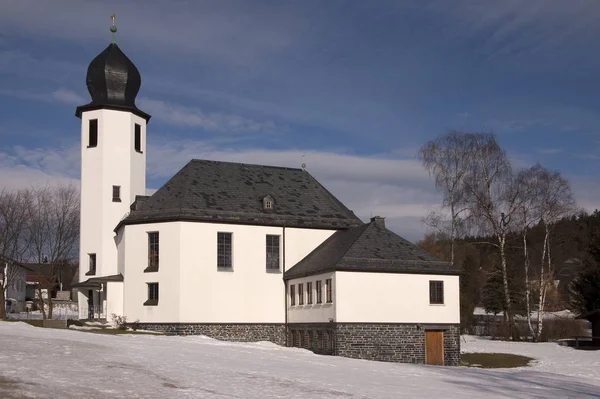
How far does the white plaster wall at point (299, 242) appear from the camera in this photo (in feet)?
147

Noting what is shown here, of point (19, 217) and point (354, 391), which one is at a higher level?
point (19, 217)

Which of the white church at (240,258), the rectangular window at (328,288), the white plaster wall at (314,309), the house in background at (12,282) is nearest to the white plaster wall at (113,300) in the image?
the white church at (240,258)

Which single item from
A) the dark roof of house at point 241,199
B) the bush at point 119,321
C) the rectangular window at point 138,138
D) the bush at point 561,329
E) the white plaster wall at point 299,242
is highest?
the rectangular window at point 138,138

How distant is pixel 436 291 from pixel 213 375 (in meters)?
20.1

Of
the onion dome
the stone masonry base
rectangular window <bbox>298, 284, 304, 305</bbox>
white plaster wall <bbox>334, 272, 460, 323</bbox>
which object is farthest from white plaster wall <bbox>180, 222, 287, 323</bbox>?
the onion dome

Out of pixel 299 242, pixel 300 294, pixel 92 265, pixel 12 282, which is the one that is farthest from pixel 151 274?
pixel 12 282

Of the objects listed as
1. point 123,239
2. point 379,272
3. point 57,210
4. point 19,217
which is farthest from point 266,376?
point 57,210

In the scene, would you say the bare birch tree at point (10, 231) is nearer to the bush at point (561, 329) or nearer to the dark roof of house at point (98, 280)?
the dark roof of house at point (98, 280)

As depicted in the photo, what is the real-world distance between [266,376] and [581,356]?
2495cm

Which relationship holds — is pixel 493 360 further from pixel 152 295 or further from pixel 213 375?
pixel 213 375

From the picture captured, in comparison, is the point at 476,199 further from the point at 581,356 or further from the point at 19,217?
the point at 19,217

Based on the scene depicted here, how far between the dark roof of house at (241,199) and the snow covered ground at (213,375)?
10.3 metres

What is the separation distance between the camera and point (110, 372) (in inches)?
831

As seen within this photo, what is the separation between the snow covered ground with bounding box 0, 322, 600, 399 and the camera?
62.1 feet
